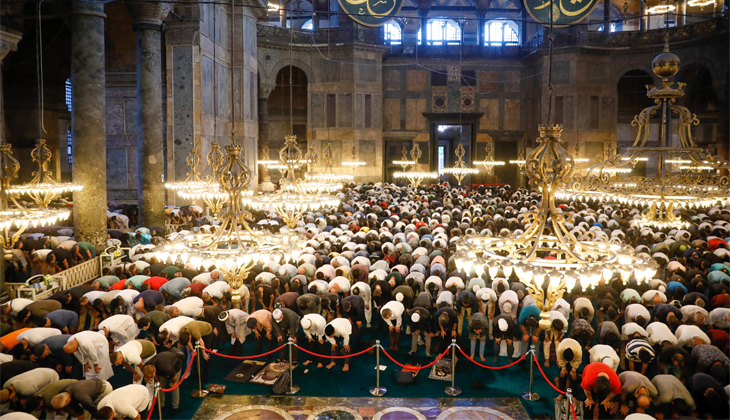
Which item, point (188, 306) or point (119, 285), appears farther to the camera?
point (119, 285)

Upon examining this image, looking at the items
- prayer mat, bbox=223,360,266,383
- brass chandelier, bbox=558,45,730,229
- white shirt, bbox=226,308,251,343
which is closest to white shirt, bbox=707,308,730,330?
brass chandelier, bbox=558,45,730,229

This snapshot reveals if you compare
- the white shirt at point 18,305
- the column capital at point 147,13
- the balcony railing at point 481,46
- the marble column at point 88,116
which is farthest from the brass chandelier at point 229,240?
the balcony railing at point 481,46

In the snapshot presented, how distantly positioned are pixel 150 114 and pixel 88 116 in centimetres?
315

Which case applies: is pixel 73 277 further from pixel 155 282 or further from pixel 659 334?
pixel 659 334

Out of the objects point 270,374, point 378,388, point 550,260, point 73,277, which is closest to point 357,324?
point 378,388

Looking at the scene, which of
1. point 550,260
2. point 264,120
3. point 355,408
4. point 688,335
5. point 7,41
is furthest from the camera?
point 264,120

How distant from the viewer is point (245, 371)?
768cm

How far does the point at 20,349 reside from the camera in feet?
21.1

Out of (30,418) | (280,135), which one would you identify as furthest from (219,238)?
(280,135)

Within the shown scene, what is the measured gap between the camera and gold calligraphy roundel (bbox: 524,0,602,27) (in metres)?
8.95

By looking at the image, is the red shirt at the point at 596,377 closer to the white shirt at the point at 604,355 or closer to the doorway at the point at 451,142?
the white shirt at the point at 604,355

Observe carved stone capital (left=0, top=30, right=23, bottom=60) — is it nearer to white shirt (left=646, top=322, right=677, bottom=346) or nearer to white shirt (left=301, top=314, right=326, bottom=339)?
white shirt (left=301, top=314, right=326, bottom=339)

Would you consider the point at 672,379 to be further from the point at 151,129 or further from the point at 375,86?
the point at 375,86

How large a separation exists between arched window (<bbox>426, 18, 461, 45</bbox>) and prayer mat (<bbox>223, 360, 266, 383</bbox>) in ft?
83.5
